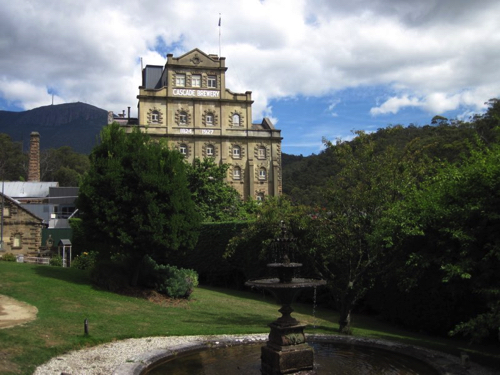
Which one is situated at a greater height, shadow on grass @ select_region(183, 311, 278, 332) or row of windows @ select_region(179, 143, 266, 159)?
row of windows @ select_region(179, 143, 266, 159)

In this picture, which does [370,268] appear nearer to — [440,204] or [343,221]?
[343,221]

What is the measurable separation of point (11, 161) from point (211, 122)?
152ft

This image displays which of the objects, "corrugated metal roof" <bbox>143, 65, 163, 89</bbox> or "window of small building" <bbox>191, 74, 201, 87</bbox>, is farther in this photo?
"corrugated metal roof" <bbox>143, 65, 163, 89</bbox>

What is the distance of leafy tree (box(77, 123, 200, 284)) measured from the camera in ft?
61.7

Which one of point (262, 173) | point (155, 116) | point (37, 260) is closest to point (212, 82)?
point (155, 116)

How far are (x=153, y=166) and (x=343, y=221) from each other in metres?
9.31

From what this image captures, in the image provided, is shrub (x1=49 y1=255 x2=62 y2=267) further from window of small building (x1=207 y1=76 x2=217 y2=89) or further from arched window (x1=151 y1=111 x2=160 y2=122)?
window of small building (x1=207 y1=76 x2=217 y2=89)

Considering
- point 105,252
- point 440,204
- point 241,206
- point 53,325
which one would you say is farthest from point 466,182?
point 241,206

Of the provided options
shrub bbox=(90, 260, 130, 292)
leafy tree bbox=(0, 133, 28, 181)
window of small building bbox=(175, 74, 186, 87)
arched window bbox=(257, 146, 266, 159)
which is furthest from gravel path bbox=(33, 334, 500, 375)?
leafy tree bbox=(0, 133, 28, 181)

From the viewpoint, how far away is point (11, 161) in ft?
249

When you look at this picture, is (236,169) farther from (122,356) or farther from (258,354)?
(122,356)

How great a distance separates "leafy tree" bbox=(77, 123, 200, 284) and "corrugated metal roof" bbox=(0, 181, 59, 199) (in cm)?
3224

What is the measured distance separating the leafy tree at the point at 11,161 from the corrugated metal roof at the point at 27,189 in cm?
2917

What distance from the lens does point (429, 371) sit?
10.2 metres
